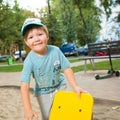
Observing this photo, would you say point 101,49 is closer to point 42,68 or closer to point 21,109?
point 21,109

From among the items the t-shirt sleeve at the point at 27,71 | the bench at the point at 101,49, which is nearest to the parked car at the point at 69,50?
the bench at the point at 101,49

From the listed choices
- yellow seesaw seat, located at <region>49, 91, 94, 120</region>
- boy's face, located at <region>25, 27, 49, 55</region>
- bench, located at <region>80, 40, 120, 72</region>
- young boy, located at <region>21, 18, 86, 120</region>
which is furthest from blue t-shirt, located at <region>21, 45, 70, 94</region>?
bench, located at <region>80, 40, 120, 72</region>

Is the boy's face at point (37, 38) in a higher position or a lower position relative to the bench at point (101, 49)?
higher

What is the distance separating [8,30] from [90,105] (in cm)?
2917

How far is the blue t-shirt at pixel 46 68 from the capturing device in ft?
9.09

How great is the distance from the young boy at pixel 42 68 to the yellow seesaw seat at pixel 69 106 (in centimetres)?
6

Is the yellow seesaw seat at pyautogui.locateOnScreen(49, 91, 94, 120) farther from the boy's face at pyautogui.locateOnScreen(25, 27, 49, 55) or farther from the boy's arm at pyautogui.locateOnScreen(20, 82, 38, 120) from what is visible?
the boy's face at pyautogui.locateOnScreen(25, 27, 49, 55)

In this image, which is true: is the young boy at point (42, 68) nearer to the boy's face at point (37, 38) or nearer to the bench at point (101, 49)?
the boy's face at point (37, 38)

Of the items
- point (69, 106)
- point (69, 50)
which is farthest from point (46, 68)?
point (69, 50)

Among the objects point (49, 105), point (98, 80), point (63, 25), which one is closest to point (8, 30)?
point (63, 25)

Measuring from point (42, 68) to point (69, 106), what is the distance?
45cm

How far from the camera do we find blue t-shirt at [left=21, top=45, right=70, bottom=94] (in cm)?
277

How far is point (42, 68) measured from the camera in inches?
110

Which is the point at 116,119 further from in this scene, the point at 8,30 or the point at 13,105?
the point at 8,30
